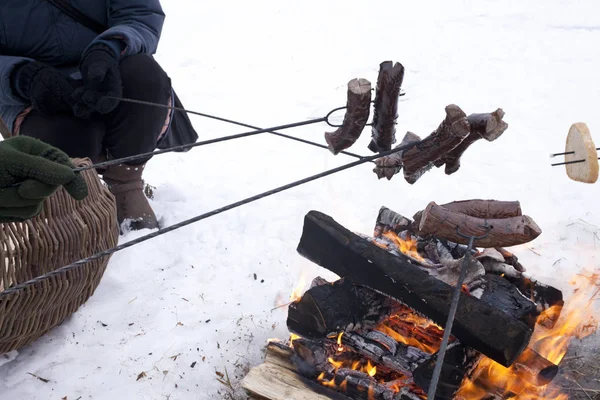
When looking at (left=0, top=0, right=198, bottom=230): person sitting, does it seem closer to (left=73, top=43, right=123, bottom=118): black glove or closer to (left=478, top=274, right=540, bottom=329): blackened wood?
(left=73, top=43, right=123, bottom=118): black glove

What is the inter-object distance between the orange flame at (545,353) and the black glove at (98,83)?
2.12m

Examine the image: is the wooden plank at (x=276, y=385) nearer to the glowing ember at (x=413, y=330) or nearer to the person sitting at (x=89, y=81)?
the glowing ember at (x=413, y=330)

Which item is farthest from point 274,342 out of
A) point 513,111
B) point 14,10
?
point 513,111

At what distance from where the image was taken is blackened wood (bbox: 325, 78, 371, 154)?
2.01 metres

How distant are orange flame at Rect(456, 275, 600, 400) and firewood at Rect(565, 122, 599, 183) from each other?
2.25 feet

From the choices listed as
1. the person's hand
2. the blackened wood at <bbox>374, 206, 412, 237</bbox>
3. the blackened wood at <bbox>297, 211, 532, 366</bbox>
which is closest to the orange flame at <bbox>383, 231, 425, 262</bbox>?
the blackened wood at <bbox>374, 206, 412, 237</bbox>

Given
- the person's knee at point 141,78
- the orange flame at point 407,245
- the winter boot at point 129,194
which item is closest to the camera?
the orange flame at point 407,245

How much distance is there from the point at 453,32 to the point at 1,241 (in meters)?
6.35

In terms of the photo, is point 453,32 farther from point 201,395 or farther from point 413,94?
point 201,395

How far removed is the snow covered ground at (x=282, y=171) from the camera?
7.57 feet

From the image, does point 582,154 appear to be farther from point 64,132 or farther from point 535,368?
point 64,132

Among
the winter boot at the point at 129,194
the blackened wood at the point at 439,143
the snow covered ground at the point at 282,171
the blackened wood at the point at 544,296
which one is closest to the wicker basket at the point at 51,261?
the snow covered ground at the point at 282,171

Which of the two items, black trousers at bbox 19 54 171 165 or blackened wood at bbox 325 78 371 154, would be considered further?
black trousers at bbox 19 54 171 165

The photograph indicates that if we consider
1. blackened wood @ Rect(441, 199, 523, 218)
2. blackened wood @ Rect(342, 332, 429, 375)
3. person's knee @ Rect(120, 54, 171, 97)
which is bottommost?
blackened wood @ Rect(342, 332, 429, 375)
